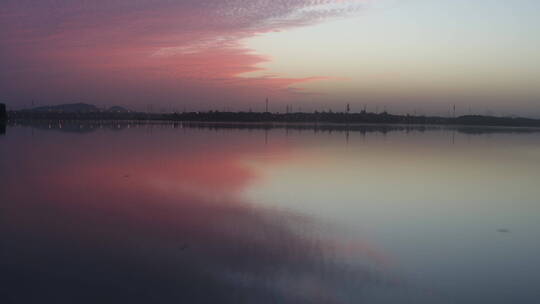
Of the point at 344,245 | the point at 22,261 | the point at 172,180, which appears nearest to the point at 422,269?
the point at 344,245

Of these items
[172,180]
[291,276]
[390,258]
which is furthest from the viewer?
[172,180]

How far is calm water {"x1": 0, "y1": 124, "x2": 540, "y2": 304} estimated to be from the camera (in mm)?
5152

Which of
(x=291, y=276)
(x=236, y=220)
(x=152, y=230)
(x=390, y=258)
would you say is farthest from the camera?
(x=236, y=220)

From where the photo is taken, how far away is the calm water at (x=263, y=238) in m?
5.15

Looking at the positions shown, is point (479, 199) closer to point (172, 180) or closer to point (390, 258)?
point (390, 258)

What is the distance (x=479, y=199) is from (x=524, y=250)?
4.29 m

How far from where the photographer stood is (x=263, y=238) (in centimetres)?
714

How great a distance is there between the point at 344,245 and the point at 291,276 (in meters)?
1.63

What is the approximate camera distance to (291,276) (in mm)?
5539

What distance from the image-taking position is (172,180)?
498 inches

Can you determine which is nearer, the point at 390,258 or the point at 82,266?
the point at 82,266

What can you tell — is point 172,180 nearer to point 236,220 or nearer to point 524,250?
point 236,220

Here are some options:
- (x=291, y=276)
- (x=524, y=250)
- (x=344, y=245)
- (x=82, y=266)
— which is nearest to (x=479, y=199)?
(x=524, y=250)

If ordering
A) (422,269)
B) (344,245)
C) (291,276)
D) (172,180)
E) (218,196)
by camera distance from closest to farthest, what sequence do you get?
(291,276) < (422,269) < (344,245) < (218,196) < (172,180)
